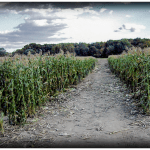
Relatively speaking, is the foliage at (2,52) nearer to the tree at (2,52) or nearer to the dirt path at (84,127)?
the tree at (2,52)

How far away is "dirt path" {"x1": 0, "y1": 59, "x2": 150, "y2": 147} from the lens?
10.8 ft

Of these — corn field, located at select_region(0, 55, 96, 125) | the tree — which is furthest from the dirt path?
the tree

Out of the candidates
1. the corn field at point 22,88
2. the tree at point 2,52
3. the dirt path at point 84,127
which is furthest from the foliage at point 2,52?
the dirt path at point 84,127

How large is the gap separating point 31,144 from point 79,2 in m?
3.43

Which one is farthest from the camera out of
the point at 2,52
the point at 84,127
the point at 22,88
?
the point at 2,52

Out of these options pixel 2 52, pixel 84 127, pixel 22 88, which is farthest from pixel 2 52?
pixel 84 127

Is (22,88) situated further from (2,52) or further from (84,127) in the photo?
(2,52)

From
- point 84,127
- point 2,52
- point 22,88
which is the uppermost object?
point 2,52

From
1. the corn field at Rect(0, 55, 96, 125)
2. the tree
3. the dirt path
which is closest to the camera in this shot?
the dirt path

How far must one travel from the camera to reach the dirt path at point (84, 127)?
330cm

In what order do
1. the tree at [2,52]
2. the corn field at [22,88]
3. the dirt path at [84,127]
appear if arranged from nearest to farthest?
the dirt path at [84,127]
the corn field at [22,88]
the tree at [2,52]

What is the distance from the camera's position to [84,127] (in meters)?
4.04

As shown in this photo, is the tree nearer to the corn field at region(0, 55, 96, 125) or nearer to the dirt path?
the corn field at region(0, 55, 96, 125)

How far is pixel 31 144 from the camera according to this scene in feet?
10.8
